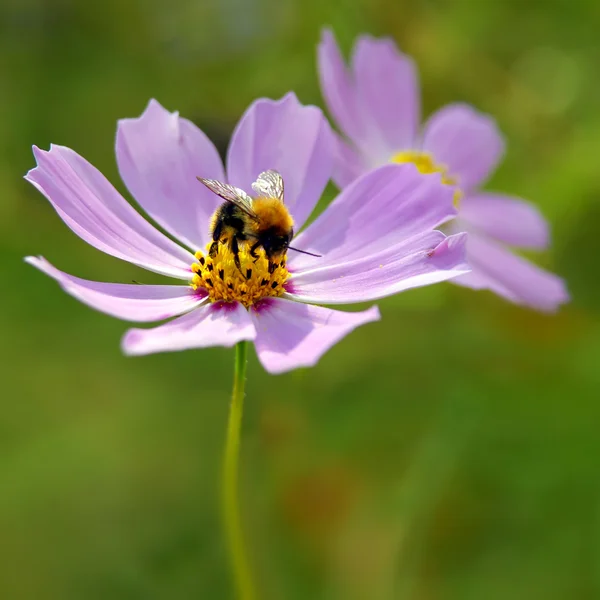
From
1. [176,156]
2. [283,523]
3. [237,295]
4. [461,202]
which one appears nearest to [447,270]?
[237,295]

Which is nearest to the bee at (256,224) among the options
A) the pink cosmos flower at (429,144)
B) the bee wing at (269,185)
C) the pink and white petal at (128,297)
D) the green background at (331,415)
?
the bee wing at (269,185)

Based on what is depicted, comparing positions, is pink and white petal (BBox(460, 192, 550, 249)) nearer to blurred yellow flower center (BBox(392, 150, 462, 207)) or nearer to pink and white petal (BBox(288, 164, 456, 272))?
blurred yellow flower center (BBox(392, 150, 462, 207))

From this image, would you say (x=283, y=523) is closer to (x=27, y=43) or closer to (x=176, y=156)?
(x=176, y=156)

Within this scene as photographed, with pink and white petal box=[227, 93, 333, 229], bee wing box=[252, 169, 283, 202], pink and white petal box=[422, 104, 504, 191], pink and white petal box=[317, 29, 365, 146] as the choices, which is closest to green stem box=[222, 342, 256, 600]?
bee wing box=[252, 169, 283, 202]

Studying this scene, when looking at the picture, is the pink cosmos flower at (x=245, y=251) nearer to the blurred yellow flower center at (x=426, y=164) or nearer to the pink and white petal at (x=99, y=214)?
the pink and white petal at (x=99, y=214)

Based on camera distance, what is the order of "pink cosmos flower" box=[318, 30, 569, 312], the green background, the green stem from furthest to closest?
1. the green background
2. "pink cosmos flower" box=[318, 30, 569, 312]
3. the green stem

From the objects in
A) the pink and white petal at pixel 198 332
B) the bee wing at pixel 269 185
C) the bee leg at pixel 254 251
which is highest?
the bee wing at pixel 269 185
